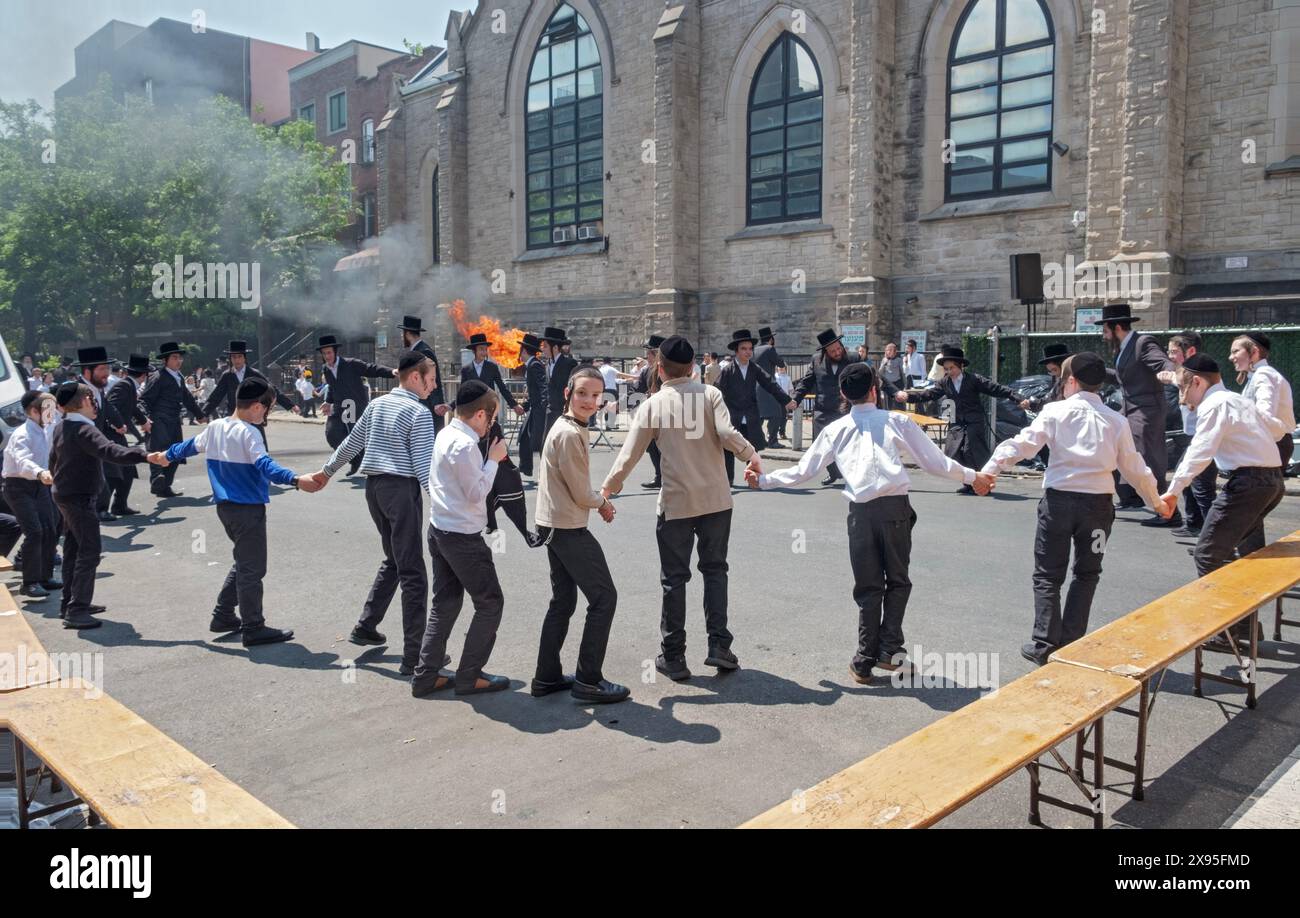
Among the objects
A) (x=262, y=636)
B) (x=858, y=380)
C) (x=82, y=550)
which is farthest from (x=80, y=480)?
(x=858, y=380)

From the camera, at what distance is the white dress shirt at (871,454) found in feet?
18.5

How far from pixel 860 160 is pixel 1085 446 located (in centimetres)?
1812

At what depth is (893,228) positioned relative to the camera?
22.7m

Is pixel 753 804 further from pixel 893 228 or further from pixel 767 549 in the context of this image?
pixel 893 228

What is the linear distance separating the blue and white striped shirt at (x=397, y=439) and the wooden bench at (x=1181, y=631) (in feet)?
12.7

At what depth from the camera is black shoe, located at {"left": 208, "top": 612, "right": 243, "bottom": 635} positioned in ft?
22.8

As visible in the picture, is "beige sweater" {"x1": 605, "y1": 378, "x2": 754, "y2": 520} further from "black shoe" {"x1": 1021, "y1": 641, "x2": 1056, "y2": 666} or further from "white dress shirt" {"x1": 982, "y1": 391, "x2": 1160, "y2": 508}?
"black shoe" {"x1": 1021, "y1": 641, "x2": 1056, "y2": 666}

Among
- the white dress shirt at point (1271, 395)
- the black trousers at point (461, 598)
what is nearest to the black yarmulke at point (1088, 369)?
the white dress shirt at point (1271, 395)

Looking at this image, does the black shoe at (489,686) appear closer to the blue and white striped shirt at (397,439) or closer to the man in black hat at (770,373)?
the blue and white striped shirt at (397,439)

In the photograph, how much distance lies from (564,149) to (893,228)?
11.8 m

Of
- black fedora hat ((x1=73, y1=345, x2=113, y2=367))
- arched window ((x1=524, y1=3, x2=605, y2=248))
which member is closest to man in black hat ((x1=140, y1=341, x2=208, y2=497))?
black fedora hat ((x1=73, y1=345, x2=113, y2=367))

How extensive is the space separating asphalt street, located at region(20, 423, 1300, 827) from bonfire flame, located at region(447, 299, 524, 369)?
18.6 metres

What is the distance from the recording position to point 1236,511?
6188 millimetres
